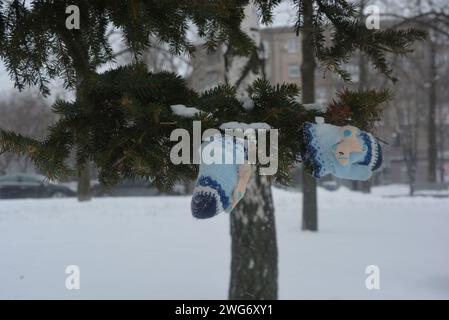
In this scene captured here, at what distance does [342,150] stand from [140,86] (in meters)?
0.61

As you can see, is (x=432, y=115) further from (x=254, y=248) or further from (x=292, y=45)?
(x=254, y=248)

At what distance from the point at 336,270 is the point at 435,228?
174 inches

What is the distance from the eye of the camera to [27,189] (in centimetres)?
1319

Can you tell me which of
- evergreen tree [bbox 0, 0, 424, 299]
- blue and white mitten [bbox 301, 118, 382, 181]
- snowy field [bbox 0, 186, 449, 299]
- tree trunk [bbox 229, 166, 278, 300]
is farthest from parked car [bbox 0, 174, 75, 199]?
blue and white mitten [bbox 301, 118, 382, 181]

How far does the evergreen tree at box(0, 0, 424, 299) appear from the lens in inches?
55.2

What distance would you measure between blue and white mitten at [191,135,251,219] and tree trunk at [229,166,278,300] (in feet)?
10.4

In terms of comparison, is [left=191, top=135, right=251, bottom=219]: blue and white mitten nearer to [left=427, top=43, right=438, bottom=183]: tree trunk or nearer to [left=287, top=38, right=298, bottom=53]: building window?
[left=427, top=43, right=438, bottom=183]: tree trunk

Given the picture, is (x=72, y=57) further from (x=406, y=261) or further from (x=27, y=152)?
(x=406, y=261)

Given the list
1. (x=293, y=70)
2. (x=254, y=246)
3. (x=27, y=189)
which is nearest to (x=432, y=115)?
(x=293, y=70)

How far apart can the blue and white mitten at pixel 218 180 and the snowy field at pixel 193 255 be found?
159 inches

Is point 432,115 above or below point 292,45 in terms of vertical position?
below

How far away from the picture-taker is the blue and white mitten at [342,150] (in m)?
1.37

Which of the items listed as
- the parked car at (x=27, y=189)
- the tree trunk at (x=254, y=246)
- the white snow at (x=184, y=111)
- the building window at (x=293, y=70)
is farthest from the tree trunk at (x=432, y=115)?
the white snow at (x=184, y=111)
